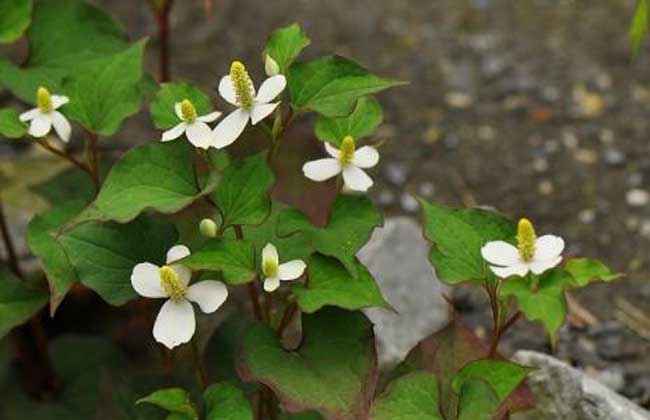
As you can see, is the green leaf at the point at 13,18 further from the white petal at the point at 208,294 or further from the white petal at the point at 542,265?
the white petal at the point at 542,265

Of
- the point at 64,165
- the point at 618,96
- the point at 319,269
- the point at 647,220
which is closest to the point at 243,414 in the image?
the point at 319,269

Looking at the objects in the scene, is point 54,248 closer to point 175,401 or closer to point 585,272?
point 175,401

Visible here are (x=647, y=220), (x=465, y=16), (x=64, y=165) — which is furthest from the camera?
(x=465, y=16)

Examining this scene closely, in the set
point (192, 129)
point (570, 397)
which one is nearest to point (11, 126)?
point (192, 129)

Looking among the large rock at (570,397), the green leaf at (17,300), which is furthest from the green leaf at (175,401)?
the large rock at (570,397)

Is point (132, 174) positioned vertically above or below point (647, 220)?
above

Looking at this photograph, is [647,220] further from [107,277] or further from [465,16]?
[107,277]
